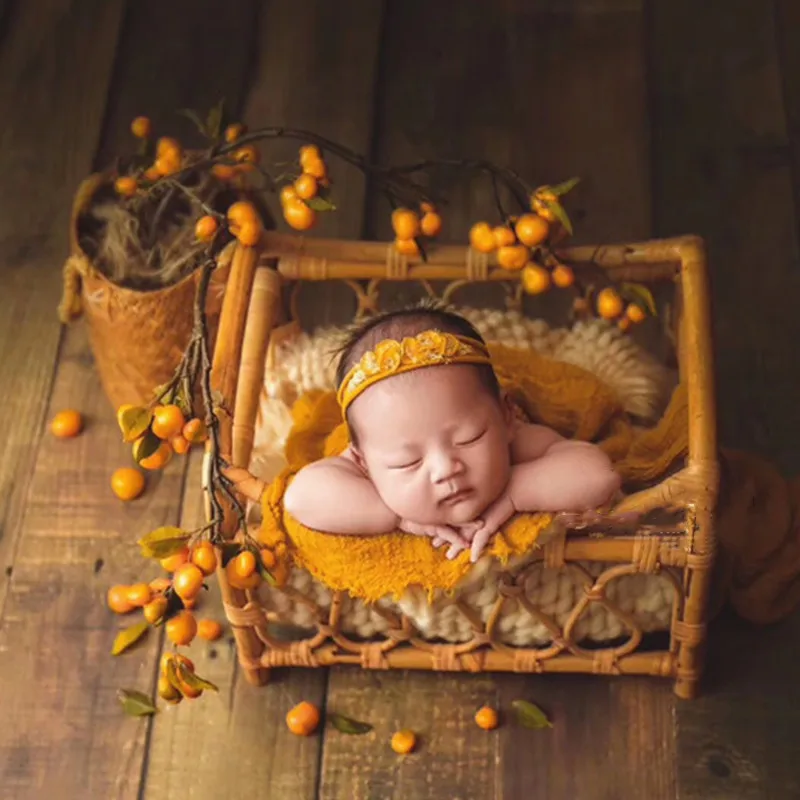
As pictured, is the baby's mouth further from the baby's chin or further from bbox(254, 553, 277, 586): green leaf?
bbox(254, 553, 277, 586): green leaf

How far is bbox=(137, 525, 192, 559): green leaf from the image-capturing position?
106 centimetres

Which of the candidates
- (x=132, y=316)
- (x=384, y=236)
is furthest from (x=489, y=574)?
(x=384, y=236)

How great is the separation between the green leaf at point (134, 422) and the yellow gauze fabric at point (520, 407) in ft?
0.49

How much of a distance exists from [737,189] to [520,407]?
2.15 feet

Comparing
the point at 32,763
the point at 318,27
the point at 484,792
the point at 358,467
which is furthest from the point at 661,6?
the point at 32,763

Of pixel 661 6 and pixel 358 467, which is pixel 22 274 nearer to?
pixel 358 467

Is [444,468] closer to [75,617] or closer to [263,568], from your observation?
[263,568]

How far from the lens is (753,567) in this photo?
1.37 m

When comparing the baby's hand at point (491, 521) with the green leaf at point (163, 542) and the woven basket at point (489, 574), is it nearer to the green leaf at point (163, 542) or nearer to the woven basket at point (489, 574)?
the woven basket at point (489, 574)

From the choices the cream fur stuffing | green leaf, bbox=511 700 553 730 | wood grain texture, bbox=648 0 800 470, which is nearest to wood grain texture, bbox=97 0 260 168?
the cream fur stuffing

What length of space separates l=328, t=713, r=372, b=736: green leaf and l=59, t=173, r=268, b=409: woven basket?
1.55 ft

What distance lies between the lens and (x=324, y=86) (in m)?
1.92

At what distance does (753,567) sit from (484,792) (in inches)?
15.7

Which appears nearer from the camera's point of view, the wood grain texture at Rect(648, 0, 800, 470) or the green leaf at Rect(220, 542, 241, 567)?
the green leaf at Rect(220, 542, 241, 567)
